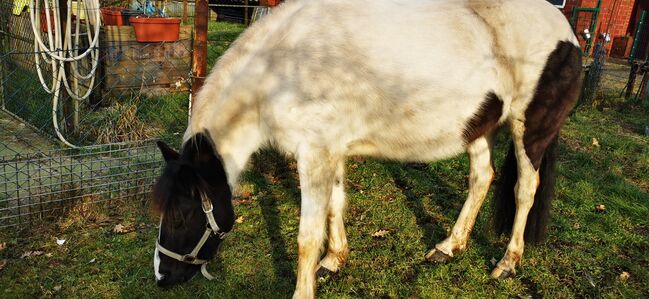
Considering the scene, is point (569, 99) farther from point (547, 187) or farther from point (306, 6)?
point (306, 6)

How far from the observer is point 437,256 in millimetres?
3727

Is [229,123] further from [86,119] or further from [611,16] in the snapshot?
[611,16]

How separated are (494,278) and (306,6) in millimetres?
2409

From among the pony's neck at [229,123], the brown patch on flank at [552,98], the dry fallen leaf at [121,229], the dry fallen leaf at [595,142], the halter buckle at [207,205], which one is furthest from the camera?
the dry fallen leaf at [595,142]

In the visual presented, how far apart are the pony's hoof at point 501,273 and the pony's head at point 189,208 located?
2.03 meters

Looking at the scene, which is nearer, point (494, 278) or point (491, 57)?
point (491, 57)

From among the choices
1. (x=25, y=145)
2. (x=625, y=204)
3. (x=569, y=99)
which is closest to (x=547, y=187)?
(x=569, y=99)

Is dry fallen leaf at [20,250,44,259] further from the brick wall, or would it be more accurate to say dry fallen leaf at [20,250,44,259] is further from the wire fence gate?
the brick wall

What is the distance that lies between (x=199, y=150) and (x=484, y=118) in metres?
1.99

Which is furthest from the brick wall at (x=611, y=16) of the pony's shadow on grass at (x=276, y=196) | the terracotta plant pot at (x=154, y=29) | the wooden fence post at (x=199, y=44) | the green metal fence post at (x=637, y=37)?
the wooden fence post at (x=199, y=44)

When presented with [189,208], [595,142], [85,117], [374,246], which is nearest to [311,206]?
[189,208]

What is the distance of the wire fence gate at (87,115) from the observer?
403cm

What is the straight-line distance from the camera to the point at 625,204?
460 cm

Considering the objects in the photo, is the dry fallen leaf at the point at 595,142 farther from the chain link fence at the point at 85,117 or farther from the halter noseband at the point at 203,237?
the halter noseband at the point at 203,237
